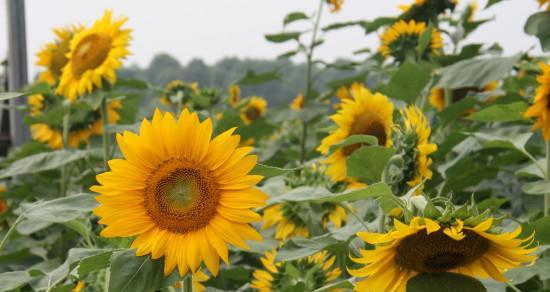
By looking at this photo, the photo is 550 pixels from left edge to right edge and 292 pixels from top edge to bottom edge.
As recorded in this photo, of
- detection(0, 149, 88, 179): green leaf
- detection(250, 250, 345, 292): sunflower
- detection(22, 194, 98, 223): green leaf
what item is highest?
detection(22, 194, 98, 223): green leaf

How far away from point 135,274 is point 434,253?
310 millimetres

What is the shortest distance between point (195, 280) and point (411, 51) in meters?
0.98

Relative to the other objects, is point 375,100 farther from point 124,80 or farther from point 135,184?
point 124,80

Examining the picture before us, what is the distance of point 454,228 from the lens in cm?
78

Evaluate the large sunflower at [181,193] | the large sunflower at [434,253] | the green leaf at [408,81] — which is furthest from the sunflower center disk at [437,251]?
the green leaf at [408,81]

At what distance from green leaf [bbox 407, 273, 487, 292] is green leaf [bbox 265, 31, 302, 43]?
1590mm

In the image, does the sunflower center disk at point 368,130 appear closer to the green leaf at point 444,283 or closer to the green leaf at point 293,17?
the green leaf at point 444,283

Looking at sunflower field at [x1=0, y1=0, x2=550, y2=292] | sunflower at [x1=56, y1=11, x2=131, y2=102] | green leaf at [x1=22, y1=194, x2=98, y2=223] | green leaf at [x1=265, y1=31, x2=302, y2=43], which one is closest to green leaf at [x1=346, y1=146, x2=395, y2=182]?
sunflower field at [x1=0, y1=0, x2=550, y2=292]

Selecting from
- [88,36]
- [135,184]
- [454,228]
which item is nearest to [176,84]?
[88,36]

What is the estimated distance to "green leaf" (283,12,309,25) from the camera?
2.50 meters

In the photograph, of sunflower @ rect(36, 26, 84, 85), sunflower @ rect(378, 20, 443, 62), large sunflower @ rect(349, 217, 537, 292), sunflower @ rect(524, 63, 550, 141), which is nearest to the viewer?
large sunflower @ rect(349, 217, 537, 292)

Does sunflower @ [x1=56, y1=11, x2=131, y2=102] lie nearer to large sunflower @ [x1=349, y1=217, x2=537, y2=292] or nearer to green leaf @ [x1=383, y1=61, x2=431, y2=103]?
green leaf @ [x1=383, y1=61, x2=431, y2=103]

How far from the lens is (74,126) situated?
215cm

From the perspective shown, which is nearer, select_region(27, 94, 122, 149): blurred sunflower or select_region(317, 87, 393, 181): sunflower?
select_region(317, 87, 393, 181): sunflower
